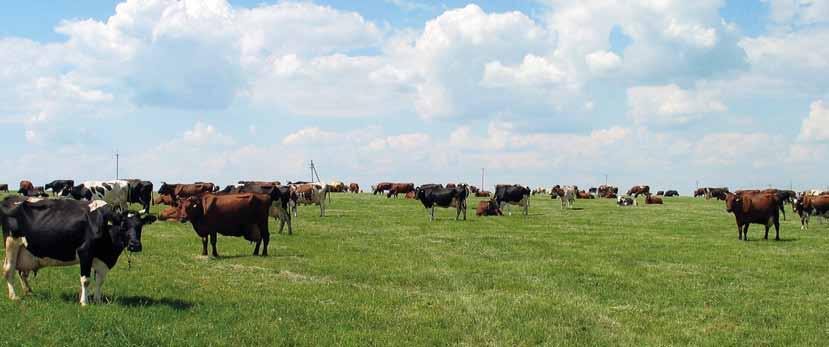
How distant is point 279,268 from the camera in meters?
18.9

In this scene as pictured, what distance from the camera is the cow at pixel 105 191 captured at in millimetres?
39875

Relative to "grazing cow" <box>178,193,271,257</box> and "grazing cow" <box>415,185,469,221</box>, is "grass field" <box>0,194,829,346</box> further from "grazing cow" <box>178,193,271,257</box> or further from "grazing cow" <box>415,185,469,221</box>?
"grazing cow" <box>415,185,469,221</box>

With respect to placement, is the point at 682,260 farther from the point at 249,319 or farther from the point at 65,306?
the point at 65,306

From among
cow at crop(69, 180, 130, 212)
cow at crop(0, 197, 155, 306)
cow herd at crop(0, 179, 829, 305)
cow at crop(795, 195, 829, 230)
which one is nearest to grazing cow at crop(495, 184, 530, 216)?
cow herd at crop(0, 179, 829, 305)

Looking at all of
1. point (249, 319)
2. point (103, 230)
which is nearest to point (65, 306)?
point (103, 230)

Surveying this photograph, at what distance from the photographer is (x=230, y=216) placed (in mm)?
21969

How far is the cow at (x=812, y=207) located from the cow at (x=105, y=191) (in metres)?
36.6

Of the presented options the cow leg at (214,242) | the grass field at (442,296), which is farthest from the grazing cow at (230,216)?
the grass field at (442,296)

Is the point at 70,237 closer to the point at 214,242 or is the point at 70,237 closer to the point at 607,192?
the point at 214,242

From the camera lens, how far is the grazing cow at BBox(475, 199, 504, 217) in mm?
45031

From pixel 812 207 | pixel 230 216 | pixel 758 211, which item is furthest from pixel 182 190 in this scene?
pixel 812 207

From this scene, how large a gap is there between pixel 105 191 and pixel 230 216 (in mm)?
22645

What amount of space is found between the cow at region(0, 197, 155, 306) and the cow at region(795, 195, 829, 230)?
34203 millimetres

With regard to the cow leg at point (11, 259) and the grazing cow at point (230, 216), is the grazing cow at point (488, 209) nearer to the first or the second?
the grazing cow at point (230, 216)
